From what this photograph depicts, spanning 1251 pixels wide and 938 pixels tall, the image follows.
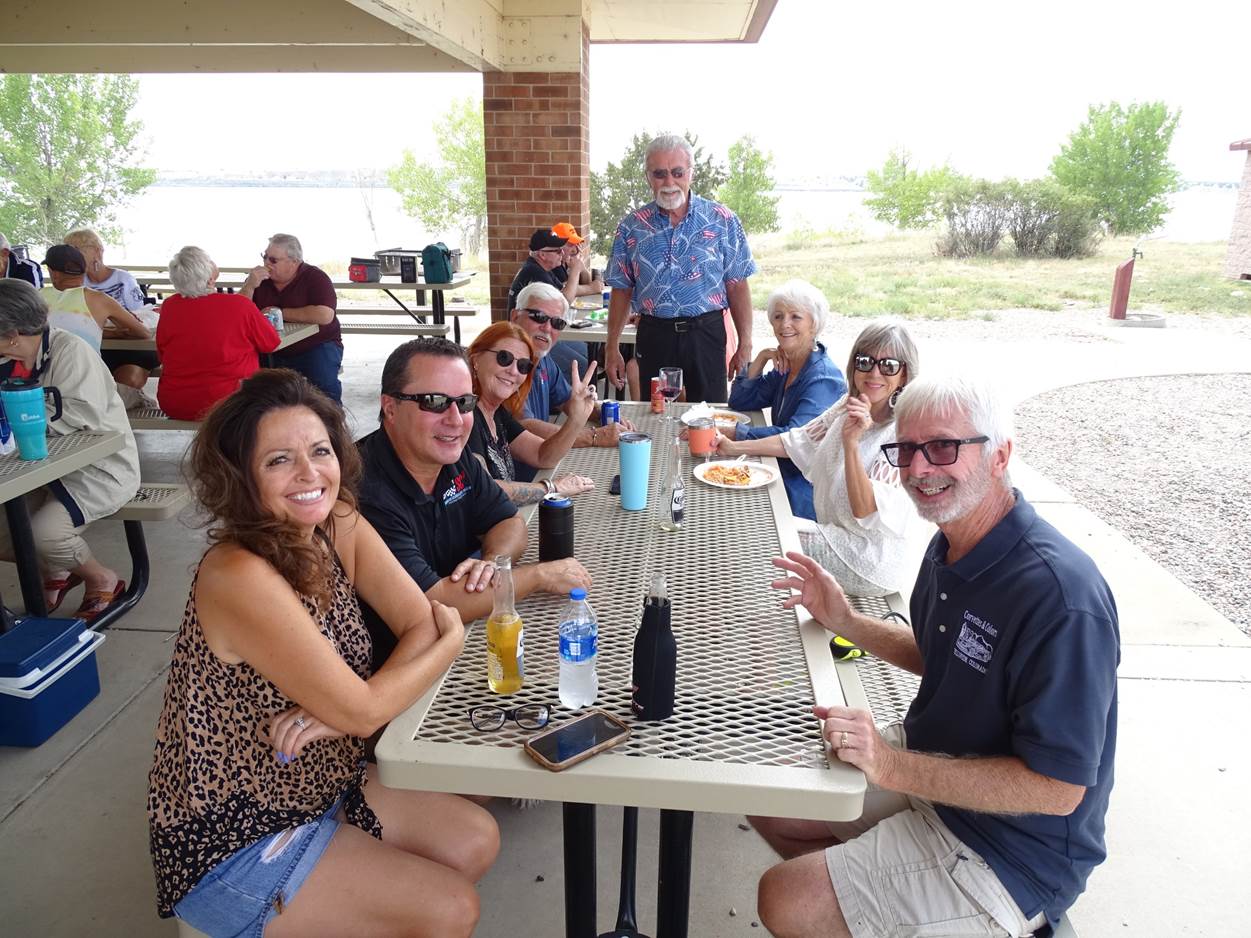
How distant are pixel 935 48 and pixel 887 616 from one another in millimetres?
54038

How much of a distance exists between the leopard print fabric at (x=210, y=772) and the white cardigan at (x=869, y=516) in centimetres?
161

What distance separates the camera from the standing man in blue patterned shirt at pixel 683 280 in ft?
14.9

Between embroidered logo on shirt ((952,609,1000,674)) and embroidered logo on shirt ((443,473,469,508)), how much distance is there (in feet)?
4.23

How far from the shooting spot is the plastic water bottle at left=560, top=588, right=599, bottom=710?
143 cm

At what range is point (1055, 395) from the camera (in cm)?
837

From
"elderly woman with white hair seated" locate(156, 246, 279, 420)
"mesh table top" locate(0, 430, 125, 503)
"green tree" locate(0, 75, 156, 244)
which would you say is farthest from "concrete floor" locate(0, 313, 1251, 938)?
"green tree" locate(0, 75, 156, 244)

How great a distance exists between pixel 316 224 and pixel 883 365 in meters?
31.5

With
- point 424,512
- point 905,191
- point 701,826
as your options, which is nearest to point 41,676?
point 424,512

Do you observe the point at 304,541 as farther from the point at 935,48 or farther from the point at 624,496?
the point at 935,48

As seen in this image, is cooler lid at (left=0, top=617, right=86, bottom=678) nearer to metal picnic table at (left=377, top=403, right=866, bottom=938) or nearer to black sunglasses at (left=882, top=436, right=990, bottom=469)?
metal picnic table at (left=377, top=403, right=866, bottom=938)

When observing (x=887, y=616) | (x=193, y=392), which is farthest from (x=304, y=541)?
(x=193, y=392)

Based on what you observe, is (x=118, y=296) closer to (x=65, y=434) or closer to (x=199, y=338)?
(x=199, y=338)

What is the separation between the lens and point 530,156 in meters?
6.81

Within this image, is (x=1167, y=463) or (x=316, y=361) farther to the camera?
(x=1167, y=463)
